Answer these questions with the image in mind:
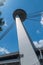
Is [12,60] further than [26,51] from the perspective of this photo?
Yes

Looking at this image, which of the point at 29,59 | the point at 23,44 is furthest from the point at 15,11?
the point at 29,59

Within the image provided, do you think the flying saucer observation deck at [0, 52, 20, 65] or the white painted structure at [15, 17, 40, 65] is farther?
the flying saucer observation deck at [0, 52, 20, 65]

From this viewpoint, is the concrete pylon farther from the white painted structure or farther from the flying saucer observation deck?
the flying saucer observation deck

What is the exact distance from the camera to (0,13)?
12148mm

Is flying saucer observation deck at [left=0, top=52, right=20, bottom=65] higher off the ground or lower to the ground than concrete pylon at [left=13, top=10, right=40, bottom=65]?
higher

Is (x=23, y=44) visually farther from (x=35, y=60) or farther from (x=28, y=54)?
(x=35, y=60)

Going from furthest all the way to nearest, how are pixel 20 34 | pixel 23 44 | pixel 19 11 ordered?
pixel 19 11
pixel 20 34
pixel 23 44

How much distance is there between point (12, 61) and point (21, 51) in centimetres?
899

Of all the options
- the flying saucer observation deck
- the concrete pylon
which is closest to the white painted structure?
the concrete pylon

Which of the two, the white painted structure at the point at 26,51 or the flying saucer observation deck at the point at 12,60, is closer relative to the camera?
the white painted structure at the point at 26,51

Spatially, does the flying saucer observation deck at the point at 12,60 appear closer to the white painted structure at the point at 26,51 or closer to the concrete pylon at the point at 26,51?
the concrete pylon at the point at 26,51

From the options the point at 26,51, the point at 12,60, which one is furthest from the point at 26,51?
the point at 12,60

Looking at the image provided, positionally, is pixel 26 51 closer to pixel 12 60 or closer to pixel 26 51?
pixel 26 51

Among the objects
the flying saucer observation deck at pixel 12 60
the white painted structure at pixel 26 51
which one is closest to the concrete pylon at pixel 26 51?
the white painted structure at pixel 26 51
